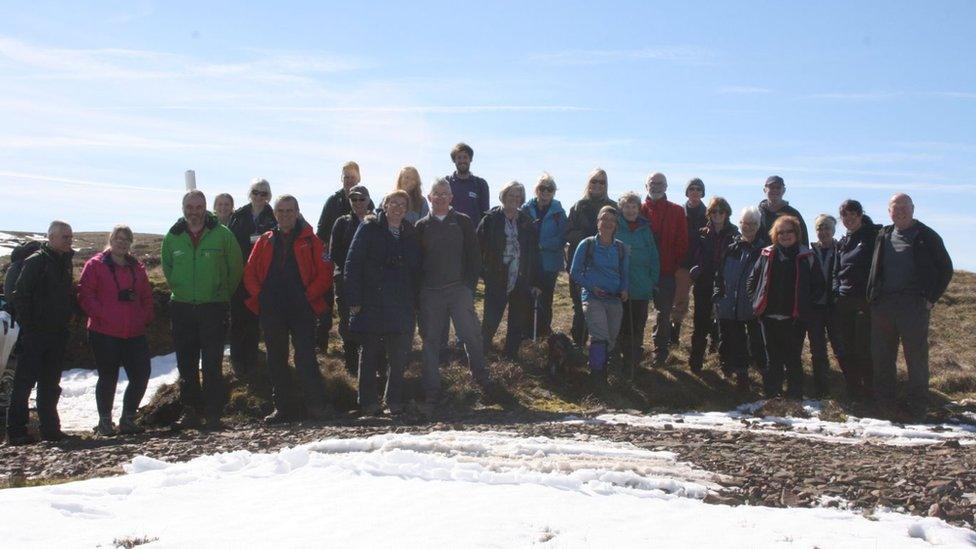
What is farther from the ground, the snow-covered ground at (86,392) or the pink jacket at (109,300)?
the pink jacket at (109,300)

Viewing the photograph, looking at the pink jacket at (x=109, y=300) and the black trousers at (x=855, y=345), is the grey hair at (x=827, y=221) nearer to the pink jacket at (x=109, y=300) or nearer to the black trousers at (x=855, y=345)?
the black trousers at (x=855, y=345)

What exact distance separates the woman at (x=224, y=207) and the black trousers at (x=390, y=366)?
121 inches

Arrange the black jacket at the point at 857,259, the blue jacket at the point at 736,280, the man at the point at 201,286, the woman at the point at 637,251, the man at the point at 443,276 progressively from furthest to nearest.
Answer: the woman at the point at 637,251 → the blue jacket at the point at 736,280 → the black jacket at the point at 857,259 → the man at the point at 443,276 → the man at the point at 201,286

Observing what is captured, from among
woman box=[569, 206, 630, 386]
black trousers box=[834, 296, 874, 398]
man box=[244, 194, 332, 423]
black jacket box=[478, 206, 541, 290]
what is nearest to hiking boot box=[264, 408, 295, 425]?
man box=[244, 194, 332, 423]

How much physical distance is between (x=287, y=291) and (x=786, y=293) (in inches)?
250

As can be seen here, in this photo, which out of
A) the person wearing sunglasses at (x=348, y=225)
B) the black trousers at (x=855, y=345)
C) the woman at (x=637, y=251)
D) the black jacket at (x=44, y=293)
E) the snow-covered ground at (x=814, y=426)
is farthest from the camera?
the woman at (x=637, y=251)

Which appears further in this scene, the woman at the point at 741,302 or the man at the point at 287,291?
the woman at the point at 741,302

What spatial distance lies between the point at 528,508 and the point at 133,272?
6.92m

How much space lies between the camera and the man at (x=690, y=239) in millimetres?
13633

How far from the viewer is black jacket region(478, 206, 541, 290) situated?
12914 mm

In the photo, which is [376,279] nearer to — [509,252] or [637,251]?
[509,252]

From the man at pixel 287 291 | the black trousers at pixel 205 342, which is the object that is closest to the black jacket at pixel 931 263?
the man at pixel 287 291

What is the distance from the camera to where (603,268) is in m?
12.6

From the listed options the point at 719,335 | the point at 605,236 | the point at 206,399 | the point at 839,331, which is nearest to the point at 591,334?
the point at 605,236
